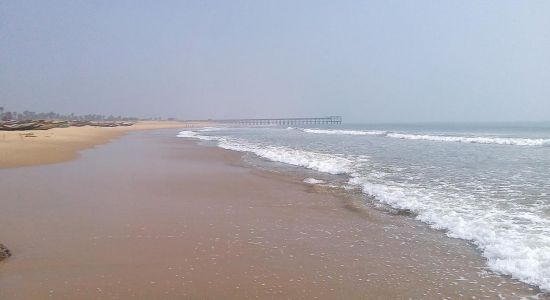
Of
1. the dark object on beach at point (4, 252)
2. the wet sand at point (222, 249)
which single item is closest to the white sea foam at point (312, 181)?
the wet sand at point (222, 249)

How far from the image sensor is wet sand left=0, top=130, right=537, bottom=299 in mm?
4199

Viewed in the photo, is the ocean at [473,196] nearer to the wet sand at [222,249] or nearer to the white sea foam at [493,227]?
the white sea foam at [493,227]

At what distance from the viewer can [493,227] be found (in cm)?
640

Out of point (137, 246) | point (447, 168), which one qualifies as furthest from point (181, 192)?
point (447, 168)

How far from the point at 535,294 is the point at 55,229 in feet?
21.2

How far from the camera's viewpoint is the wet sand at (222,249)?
420 centimetres

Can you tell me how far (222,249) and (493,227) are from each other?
14.2ft

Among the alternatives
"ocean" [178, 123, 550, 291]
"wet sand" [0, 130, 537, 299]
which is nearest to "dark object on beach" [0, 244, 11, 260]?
"wet sand" [0, 130, 537, 299]

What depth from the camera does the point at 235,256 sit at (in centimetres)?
518

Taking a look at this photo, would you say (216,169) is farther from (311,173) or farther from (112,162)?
(112,162)

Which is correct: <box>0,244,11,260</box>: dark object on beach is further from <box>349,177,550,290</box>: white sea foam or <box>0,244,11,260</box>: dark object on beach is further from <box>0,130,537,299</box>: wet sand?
<box>349,177,550,290</box>: white sea foam

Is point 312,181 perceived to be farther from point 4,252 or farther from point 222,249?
point 4,252

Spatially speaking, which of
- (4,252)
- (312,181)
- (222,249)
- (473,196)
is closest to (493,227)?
(473,196)

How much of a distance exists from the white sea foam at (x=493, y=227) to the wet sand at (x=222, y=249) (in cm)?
26
